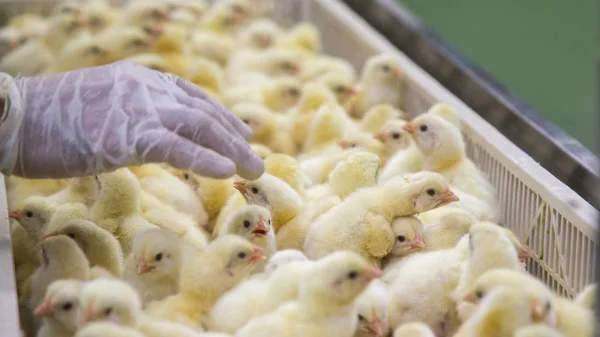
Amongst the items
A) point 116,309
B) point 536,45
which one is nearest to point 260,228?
point 116,309

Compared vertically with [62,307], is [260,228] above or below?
below

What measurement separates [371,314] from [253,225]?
44 centimetres

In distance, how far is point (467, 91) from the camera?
3.26m

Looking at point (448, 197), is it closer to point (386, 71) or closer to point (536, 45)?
point (386, 71)

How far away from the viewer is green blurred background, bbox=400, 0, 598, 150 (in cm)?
565

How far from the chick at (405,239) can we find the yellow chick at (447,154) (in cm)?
37

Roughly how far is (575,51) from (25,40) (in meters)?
3.87

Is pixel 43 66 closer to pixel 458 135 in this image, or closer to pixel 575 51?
pixel 458 135

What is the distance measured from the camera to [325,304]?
1.64 meters

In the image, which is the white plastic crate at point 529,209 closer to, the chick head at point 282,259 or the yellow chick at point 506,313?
the yellow chick at point 506,313

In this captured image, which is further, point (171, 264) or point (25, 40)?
point (25, 40)

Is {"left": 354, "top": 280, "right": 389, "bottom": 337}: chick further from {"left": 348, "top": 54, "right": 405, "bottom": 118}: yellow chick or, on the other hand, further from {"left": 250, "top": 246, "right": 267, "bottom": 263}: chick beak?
{"left": 348, "top": 54, "right": 405, "bottom": 118}: yellow chick

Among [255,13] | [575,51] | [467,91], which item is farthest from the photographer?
[575,51]

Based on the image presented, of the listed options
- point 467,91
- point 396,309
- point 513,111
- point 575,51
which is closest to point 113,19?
point 467,91
